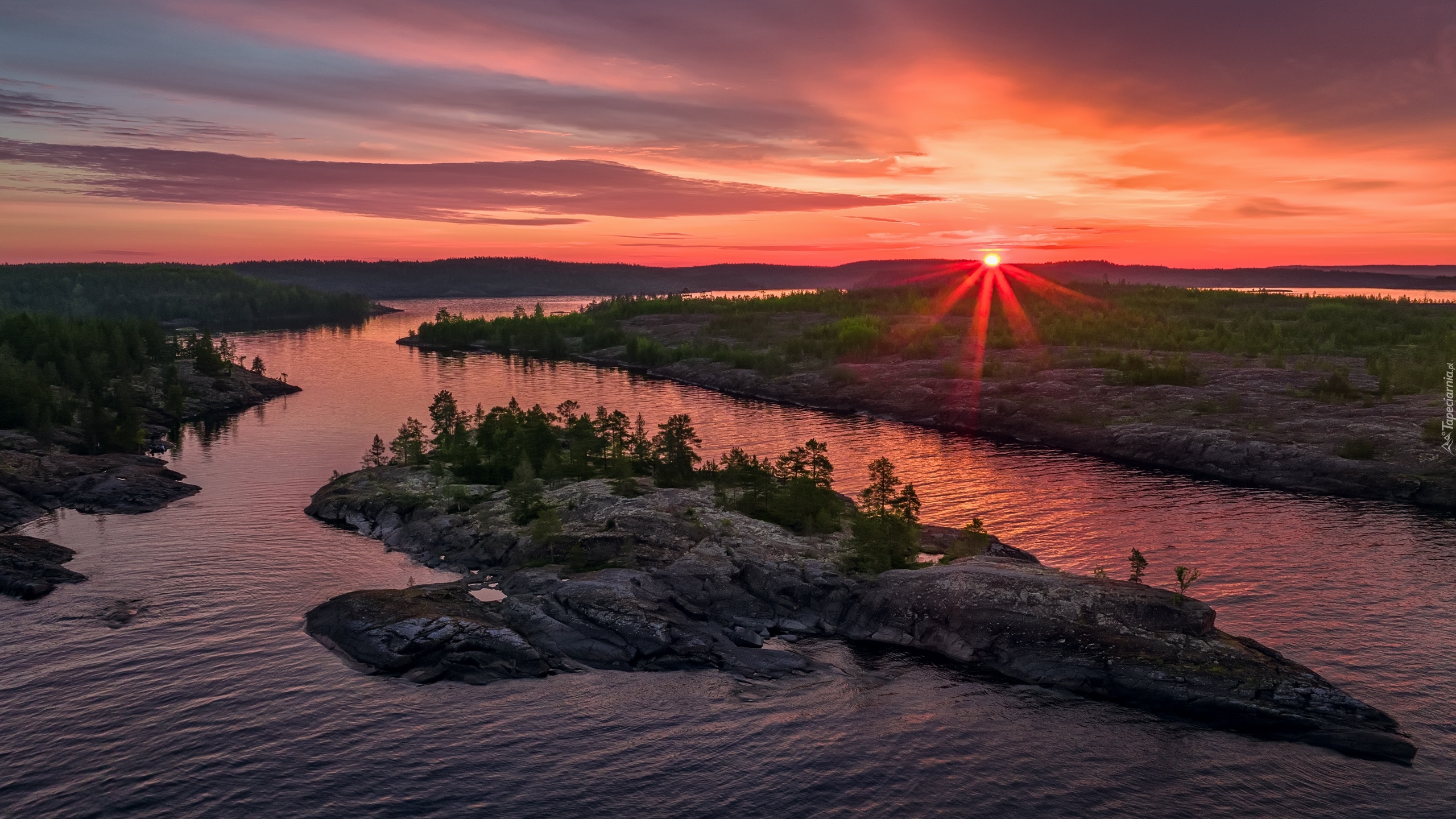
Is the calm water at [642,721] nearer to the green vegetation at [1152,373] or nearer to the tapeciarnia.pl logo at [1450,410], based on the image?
the tapeciarnia.pl logo at [1450,410]

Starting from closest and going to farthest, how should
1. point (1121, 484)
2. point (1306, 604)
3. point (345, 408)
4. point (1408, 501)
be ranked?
point (1306, 604)
point (1408, 501)
point (1121, 484)
point (345, 408)

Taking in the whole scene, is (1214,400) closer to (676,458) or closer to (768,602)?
(676,458)

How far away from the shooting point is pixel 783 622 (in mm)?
62625

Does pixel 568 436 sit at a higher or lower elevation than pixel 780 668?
higher

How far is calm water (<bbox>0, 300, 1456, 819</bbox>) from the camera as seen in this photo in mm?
43000

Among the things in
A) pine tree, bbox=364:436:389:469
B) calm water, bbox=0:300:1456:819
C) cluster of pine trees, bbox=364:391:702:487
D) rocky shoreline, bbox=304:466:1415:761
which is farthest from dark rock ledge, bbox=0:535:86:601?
cluster of pine trees, bbox=364:391:702:487

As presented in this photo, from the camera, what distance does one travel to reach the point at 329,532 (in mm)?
83312

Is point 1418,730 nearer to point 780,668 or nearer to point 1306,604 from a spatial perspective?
point 1306,604

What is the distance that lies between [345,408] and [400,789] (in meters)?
125

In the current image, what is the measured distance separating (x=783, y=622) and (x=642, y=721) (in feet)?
50.5

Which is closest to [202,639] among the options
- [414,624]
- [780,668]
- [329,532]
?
[414,624]

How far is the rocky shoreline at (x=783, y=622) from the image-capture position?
166 ft

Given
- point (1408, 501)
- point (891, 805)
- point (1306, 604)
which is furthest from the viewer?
point (1408, 501)

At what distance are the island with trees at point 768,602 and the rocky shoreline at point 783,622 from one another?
0.41ft
